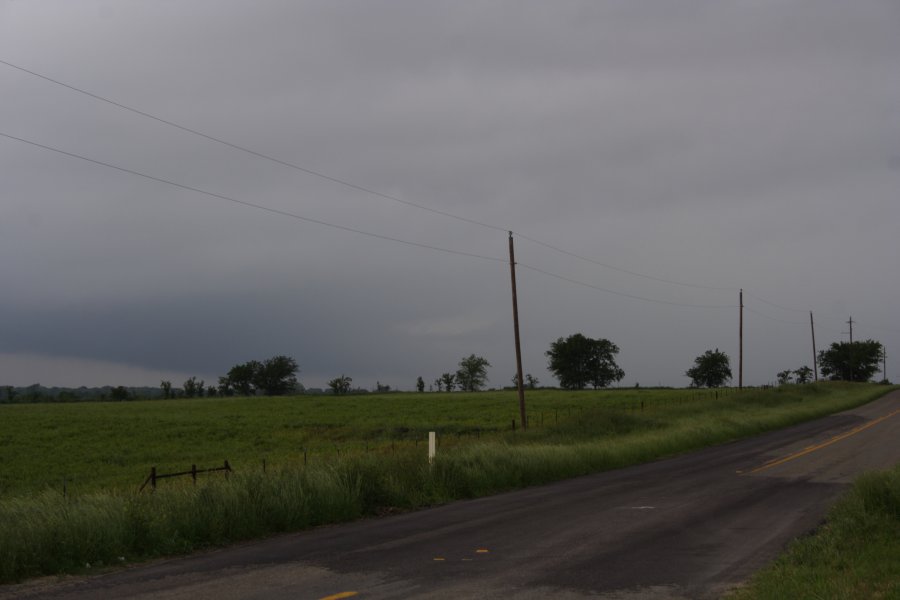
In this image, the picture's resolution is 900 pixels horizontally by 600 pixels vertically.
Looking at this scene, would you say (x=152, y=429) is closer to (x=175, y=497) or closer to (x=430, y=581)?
(x=175, y=497)

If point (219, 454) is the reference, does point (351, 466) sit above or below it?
above

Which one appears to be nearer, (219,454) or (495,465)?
(495,465)

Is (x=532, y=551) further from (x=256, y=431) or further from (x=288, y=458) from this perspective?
(x=256, y=431)

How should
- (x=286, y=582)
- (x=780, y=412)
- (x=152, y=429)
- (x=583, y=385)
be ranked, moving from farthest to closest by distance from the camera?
1. (x=583, y=385)
2. (x=152, y=429)
3. (x=780, y=412)
4. (x=286, y=582)

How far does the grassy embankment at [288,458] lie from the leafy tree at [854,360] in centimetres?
7774

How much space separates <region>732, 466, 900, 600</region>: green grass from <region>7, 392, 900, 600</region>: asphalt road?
1.79ft

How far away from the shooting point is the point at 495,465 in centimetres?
2130

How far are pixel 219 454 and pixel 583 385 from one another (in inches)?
5015

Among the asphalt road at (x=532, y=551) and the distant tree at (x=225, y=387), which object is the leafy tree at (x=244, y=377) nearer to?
the distant tree at (x=225, y=387)

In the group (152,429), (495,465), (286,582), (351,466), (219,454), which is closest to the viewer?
(286,582)

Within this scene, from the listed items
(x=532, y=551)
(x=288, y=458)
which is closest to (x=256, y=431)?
(x=288, y=458)

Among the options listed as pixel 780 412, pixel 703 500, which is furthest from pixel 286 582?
pixel 780 412

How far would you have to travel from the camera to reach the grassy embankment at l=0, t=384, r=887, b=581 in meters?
12.1

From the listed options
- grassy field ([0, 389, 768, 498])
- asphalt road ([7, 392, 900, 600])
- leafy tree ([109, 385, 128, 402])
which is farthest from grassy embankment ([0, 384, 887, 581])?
leafy tree ([109, 385, 128, 402])
